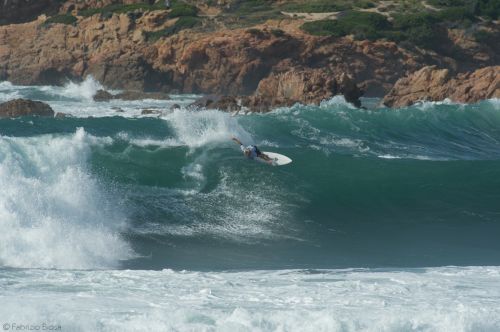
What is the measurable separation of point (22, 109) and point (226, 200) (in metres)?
14.2

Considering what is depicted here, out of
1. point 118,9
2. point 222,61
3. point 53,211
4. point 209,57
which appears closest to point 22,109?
point 53,211

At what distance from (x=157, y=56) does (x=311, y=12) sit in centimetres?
1167

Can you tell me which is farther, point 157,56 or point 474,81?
point 157,56

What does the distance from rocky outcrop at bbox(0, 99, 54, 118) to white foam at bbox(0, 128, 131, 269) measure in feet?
36.0

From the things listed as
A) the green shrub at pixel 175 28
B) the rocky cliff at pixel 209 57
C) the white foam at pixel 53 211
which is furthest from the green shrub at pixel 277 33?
the white foam at pixel 53 211

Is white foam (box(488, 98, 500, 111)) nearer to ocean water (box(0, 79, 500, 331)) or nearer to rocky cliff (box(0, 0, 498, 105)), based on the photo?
ocean water (box(0, 79, 500, 331))

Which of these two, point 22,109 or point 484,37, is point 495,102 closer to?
point 484,37

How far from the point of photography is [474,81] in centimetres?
4128

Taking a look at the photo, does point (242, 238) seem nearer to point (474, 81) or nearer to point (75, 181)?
point (75, 181)

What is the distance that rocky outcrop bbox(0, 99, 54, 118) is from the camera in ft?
107

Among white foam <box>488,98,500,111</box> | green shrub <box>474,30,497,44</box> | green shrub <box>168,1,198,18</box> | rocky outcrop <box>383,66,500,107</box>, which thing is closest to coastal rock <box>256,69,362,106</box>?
rocky outcrop <box>383,66,500,107</box>

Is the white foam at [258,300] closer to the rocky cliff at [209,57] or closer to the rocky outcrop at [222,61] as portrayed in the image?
the rocky cliff at [209,57]

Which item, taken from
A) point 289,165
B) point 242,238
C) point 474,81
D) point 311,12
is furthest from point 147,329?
point 311,12

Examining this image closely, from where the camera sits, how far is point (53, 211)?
59.9ft
